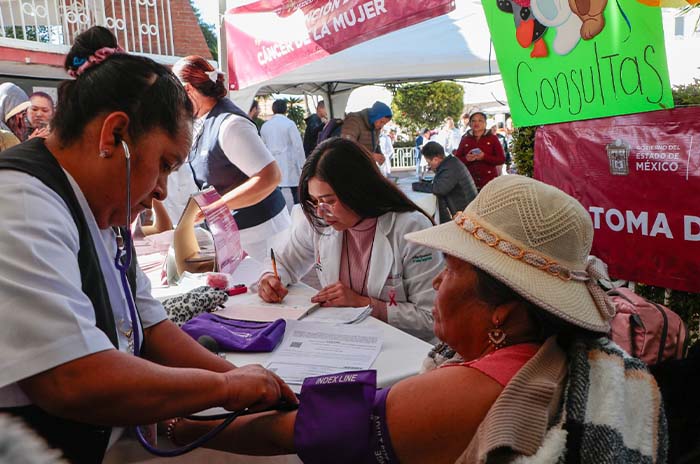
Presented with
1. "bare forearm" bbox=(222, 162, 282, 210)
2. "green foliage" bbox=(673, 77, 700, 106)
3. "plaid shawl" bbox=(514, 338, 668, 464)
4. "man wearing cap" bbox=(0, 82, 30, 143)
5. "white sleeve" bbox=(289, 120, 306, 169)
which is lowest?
"plaid shawl" bbox=(514, 338, 668, 464)

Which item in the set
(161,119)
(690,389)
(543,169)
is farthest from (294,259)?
(690,389)

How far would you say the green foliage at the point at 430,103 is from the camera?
20641 millimetres

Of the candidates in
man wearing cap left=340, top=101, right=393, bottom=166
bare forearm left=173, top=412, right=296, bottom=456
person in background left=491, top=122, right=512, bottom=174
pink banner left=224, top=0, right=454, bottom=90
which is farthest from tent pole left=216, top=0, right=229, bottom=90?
bare forearm left=173, top=412, right=296, bottom=456

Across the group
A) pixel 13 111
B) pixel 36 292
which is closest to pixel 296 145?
pixel 13 111

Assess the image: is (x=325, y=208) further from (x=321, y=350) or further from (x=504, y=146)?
(x=504, y=146)

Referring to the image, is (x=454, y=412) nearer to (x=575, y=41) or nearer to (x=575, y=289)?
(x=575, y=289)

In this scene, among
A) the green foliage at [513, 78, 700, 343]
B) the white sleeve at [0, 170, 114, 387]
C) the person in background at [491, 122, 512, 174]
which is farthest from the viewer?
the person in background at [491, 122, 512, 174]

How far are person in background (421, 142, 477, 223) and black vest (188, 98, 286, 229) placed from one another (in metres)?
3.72

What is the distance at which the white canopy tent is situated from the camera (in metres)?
6.80

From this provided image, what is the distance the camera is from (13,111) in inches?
191

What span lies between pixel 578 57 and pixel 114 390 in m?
2.56

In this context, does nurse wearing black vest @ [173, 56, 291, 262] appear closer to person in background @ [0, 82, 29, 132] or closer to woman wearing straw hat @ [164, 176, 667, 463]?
woman wearing straw hat @ [164, 176, 667, 463]

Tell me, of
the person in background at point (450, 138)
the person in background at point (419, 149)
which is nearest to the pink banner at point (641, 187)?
the person in background at point (450, 138)

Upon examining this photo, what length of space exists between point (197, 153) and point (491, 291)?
2.51 m
